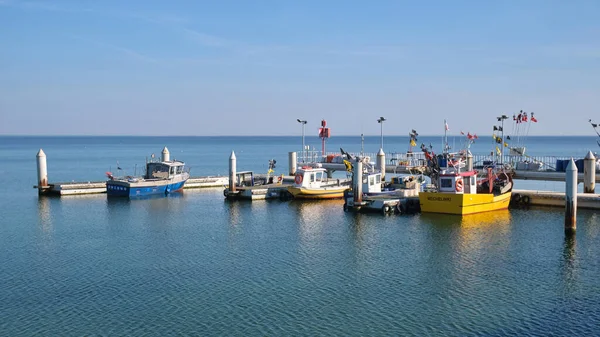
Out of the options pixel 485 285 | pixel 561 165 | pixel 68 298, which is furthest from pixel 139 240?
pixel 561 165

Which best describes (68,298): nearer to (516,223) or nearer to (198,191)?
(516,223)

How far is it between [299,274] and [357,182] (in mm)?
17336

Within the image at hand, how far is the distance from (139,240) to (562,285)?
69.5ft

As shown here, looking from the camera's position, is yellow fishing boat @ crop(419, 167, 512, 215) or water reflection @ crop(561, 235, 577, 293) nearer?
water reflection @ crop(561, 235, 577, 293)

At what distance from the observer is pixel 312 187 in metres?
51.2

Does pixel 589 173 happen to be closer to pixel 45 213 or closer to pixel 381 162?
pixel 381 162

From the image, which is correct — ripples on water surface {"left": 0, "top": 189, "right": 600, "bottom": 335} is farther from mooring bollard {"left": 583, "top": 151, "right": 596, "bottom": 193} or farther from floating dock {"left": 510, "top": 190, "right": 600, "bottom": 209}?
mooring bollard {"left": 583, "top": 151, "right": 596, "bottom": 193}

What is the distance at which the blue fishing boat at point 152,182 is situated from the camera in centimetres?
5247

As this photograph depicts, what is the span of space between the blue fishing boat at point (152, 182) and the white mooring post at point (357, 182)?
18.9 m

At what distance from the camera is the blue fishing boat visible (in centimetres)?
5247

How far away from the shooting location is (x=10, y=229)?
3825 cm

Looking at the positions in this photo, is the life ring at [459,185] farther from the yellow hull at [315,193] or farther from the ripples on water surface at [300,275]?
the yellow hull at [315,193]

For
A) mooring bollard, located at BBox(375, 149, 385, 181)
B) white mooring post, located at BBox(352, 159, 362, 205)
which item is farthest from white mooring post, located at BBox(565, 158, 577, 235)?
mooring bollard, located at BBox(375, 149, 385, 181)

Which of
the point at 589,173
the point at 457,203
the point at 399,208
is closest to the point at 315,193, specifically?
the point at 399,208
